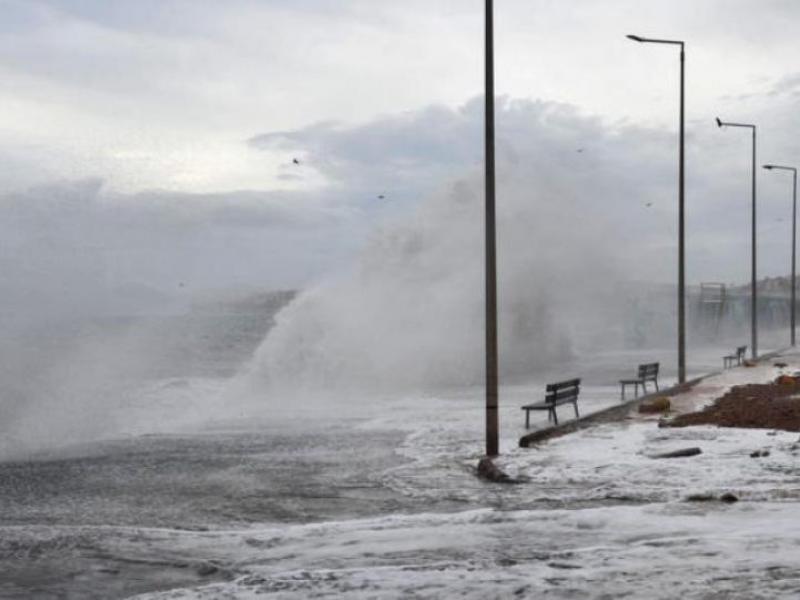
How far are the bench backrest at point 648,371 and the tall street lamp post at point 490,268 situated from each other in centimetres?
1196

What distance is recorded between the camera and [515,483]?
13078mm

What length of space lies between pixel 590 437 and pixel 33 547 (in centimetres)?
927

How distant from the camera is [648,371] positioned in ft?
91.1

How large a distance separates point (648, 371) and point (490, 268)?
43.3 feet

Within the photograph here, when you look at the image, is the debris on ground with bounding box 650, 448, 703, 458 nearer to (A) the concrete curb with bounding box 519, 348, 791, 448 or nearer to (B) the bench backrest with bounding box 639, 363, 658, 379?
(A) the concrete curb with bounding box 519, 348, 791, 448

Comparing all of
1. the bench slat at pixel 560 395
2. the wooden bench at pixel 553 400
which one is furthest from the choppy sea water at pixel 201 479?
the bench slat at pixel 560 395

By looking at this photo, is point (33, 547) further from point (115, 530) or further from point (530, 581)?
point (530, 581)

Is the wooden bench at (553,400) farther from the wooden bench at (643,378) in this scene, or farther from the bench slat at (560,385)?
the wooden bench at (643,378)

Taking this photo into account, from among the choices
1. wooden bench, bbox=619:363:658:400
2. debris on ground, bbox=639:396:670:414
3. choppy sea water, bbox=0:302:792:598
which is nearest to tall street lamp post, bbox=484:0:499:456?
choppy sea water, bbox=0:302:792:598

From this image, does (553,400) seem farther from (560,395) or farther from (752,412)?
(752,412)

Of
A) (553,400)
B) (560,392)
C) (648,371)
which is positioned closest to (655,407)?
(560,392)

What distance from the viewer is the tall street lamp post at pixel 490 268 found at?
15.4 meters

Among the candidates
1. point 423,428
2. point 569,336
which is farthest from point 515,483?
point 569,336

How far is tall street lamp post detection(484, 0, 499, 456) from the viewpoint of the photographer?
15.4 metres
